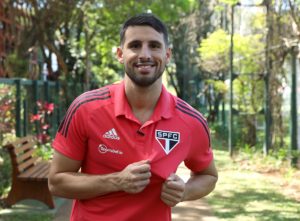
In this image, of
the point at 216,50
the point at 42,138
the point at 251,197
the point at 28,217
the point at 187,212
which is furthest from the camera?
the point at 216,50

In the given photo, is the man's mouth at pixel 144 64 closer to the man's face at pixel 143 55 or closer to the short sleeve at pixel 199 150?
the man's face at pixel 143 55

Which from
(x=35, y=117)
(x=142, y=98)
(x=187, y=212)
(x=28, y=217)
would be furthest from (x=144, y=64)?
(x=35, y=117)

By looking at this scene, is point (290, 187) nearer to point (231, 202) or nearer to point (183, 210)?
point (231, 202)

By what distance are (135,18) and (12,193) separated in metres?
5.07

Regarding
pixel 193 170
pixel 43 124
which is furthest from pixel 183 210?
pixel 43 124

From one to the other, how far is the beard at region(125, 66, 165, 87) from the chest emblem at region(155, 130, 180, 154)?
23 centimetres

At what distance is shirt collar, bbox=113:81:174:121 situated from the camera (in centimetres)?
228

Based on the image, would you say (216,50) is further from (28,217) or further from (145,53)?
(145,53)

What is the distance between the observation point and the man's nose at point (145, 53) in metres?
2.23

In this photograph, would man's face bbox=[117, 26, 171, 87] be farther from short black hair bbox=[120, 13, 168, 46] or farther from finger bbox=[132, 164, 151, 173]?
finger bbox=[132, 164, 151, 173]

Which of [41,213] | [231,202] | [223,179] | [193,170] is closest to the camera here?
[193,170]

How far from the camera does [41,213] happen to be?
21.7 feet

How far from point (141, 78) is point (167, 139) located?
305mm

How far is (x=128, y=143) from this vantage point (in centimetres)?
222
